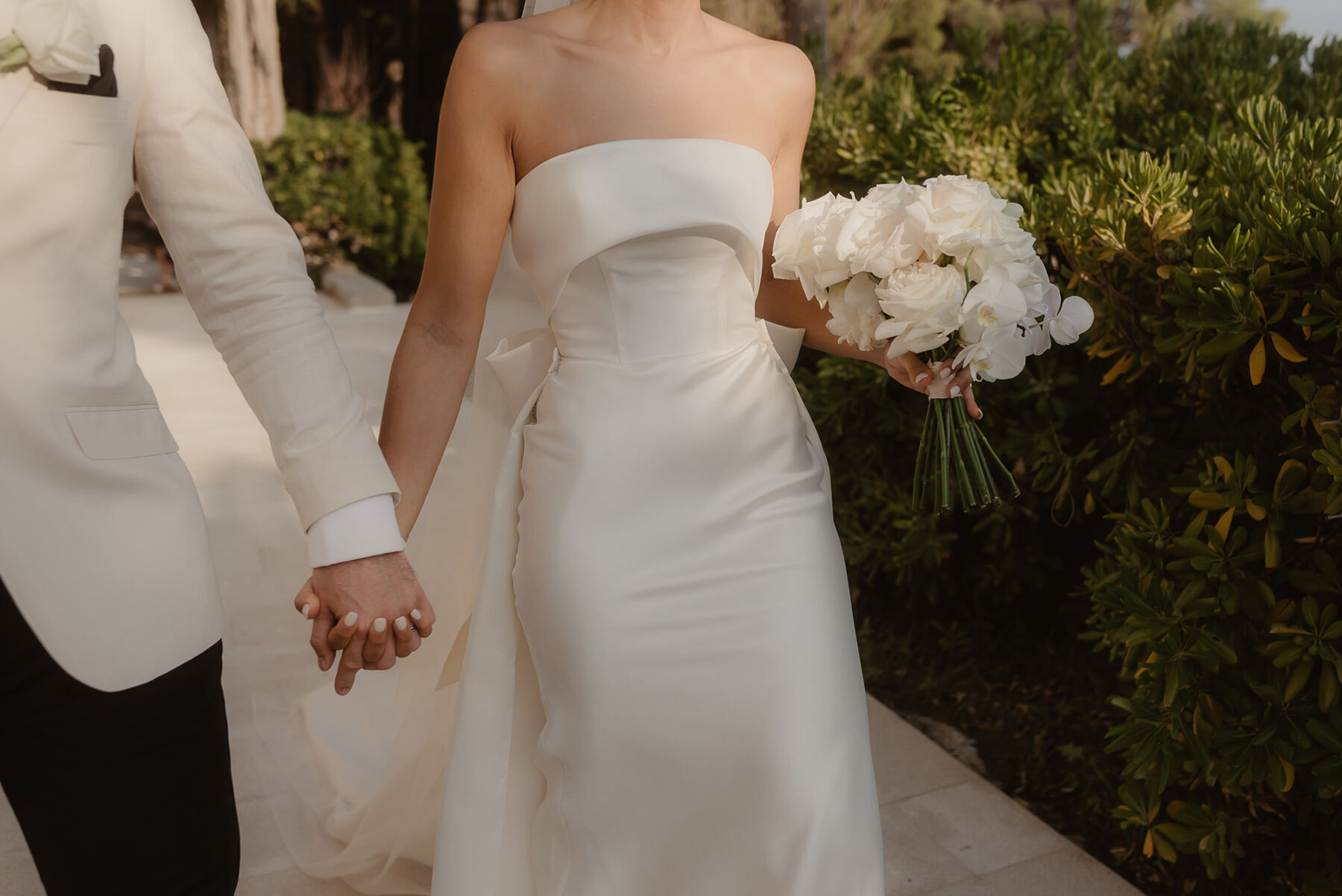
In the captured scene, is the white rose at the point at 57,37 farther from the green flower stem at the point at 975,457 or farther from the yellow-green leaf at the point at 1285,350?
the yellow-green leaf at the point at 1285,350

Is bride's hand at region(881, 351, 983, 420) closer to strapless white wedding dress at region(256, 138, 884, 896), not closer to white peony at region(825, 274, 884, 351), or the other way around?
white peony at region(825, 274, 884, 351)

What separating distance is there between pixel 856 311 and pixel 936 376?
0.17 metres

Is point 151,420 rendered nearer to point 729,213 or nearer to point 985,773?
point 729,213

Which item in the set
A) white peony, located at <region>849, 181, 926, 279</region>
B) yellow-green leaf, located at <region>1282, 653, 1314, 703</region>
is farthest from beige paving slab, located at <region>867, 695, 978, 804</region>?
white peony, located at <region>849, 181, 926, 279</region>

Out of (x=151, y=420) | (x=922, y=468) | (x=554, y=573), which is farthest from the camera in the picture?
(x=922, y=468)

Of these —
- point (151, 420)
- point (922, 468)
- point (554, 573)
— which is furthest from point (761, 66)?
point (151, 420)

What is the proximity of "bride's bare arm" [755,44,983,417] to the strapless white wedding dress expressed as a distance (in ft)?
0.38

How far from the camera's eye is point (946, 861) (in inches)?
115

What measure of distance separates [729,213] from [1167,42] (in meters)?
3.06

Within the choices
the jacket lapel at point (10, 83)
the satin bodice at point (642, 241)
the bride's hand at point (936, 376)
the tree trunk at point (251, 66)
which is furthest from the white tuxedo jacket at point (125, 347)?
the tree trunk at point (251, 66)

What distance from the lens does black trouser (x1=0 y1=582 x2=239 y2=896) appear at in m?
1.40

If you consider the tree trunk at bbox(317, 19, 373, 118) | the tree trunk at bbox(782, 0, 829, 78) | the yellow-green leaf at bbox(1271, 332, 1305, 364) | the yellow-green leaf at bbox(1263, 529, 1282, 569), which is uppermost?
the yellow-green leaf at bbox(1271, 332, 1305, 364)

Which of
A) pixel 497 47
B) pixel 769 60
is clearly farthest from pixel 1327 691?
pixel 497 47

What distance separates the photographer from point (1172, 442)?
3.06m
